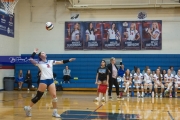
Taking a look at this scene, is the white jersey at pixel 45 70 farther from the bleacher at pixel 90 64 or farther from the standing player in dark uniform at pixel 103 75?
the bleacher at pixel 90 64

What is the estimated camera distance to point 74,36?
21.3m

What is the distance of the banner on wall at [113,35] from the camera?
2064 centimetres

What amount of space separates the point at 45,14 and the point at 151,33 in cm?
811

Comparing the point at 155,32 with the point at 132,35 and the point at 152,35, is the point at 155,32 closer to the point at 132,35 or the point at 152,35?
the point at 152,35

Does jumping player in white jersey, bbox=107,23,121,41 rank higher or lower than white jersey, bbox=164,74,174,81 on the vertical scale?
higher

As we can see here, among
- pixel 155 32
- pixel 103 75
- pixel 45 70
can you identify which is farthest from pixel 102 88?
pixel 155 32

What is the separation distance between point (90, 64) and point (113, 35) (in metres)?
2.74

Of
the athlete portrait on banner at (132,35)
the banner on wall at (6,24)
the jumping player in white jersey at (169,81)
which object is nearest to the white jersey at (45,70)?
the jumping player in white jersey at (169,81)

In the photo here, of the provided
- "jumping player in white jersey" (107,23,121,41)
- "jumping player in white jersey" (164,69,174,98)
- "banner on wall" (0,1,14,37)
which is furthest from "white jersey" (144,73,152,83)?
"banner on wall" (0,1,14,37)

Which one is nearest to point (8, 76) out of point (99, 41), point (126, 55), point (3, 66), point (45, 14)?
point (3, 66)

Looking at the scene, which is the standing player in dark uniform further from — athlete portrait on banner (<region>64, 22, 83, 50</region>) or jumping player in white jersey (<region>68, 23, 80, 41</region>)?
jumping player in white jersey (<region>68, 23, 80, 41</region>)

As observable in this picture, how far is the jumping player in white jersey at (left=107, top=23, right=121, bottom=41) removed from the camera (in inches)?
824

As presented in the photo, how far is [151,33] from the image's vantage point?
20.6m

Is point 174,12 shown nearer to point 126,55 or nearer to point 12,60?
point 126,55
